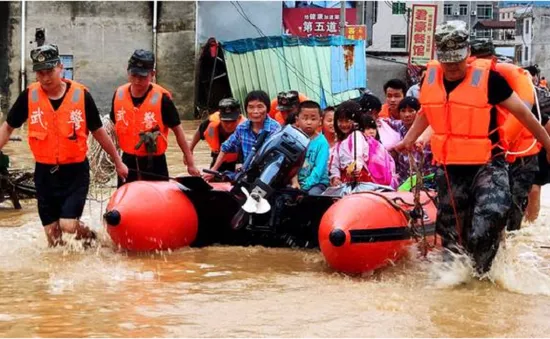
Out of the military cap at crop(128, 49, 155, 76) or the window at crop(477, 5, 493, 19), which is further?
the window at crop(477, 5, 493, 19)

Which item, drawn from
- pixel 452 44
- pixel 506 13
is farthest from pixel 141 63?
pixel 506 13

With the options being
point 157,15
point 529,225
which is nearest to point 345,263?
point 529,225

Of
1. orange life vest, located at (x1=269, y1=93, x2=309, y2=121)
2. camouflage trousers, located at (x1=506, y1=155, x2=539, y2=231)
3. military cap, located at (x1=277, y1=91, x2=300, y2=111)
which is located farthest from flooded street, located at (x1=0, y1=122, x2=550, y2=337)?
orange life vest, located at (x1=269, y1=93, x2=309, y2=121)

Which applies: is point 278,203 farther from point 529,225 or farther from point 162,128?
point 529,225

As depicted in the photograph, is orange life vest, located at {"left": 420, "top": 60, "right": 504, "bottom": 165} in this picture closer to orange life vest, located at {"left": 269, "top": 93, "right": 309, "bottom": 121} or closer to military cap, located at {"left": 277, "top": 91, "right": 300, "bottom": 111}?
military cap, located at {"left": 277, "top": 91, "right": 300, "bottom": 111}

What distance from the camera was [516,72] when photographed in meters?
6.50

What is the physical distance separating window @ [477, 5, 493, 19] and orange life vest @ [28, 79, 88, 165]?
218 ft

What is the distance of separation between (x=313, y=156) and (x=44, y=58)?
2.34 m

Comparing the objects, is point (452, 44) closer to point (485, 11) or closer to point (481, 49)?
point (481, 49)

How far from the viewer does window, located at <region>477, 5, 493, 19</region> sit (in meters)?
71.6

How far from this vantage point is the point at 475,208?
20.2 ft

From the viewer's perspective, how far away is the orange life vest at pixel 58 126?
732 centimetres

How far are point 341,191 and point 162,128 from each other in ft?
5.30

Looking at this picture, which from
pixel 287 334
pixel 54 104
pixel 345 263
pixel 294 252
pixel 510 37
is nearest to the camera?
pixel 287 334
